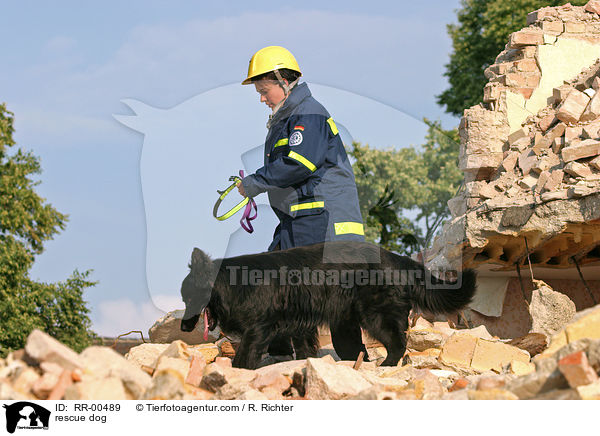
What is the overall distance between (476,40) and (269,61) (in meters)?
18.8

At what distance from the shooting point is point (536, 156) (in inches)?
299

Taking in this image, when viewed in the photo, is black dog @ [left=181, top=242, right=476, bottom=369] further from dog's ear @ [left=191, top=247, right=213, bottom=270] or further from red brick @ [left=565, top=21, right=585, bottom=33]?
red brick @ [left=565, top=21, right=585, bottom=33]

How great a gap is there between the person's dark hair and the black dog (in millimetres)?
1324

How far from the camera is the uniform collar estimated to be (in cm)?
444

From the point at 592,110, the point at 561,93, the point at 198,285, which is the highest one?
the point at 561,93

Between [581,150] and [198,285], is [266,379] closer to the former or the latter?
[198,285]

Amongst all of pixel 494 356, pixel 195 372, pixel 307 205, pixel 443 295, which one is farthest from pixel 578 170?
pixel 195 372

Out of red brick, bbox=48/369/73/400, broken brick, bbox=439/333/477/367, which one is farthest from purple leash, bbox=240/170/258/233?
broken brick, bbox=439/333/477/367

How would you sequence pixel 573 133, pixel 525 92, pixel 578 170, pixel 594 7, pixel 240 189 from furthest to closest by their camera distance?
pixel 594 7 < pixel 525 92 < pixel 573 133 < pixel 578 170 < pixel 240 189
